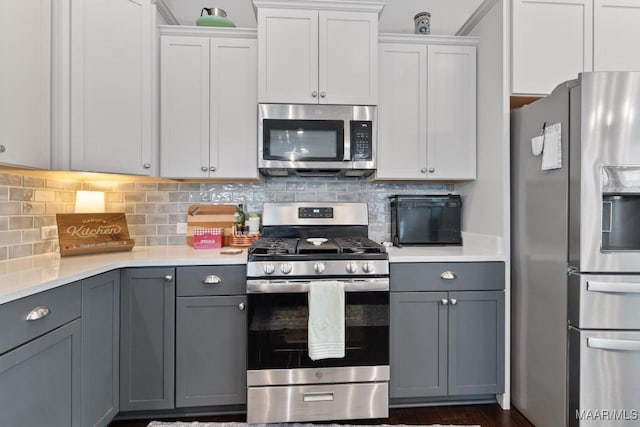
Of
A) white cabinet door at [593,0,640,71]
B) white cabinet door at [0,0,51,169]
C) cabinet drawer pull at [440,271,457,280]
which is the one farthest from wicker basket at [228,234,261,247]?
white cabinet door at [593,0,640,71]

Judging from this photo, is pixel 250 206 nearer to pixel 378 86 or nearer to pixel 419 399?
pixel 378 86

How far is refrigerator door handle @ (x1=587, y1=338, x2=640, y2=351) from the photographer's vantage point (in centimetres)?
148

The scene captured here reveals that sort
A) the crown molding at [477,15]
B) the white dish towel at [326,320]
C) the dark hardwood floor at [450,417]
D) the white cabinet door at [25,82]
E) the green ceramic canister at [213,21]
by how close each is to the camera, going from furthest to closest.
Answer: the green ceramic canister at [213,21] < the crown molding at [477,15] < the dark hardwood floor at [450,417] < the white dish towel at [326,320] < the white cabinet door at [25,82]

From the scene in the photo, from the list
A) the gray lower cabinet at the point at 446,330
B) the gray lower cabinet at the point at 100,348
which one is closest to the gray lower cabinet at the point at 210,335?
the gray lower cabinet at the point at 100,348

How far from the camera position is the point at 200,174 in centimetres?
216

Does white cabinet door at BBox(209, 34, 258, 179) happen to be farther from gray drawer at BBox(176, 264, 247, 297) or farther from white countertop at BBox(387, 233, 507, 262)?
white countertop at BBox(387, 233, 507, 262)

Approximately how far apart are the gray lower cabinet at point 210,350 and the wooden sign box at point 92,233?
663 millimetres

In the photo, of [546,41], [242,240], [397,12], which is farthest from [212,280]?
[397,12]

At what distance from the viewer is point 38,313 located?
1211mm

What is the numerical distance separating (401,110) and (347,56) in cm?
51

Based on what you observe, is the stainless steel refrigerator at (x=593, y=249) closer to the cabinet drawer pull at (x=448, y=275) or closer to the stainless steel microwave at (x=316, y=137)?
the cabinet drawer pull at (x=448, y=275)

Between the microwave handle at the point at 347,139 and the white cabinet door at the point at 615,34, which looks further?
the microwave handle at the point at 347,139

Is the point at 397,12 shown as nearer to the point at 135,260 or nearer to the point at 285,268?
the point at 285,268

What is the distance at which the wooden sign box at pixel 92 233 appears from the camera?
6.19 ft
